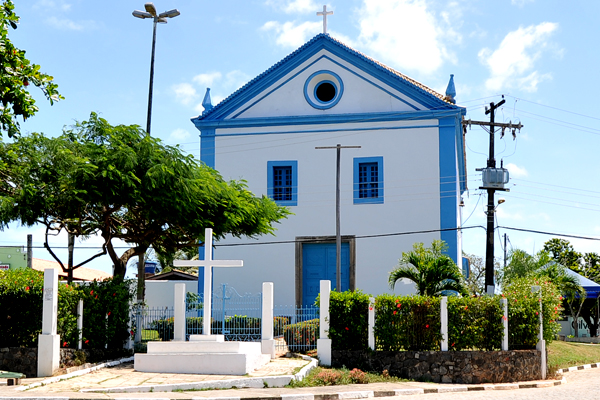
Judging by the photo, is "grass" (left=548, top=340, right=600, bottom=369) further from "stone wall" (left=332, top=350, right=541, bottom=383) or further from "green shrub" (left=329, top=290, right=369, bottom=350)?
"green shrub" (left=329, top=290, right=369, bottom=350)

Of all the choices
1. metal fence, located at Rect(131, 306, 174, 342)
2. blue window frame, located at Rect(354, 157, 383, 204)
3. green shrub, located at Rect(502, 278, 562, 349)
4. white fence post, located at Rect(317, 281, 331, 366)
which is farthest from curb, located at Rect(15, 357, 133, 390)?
blue window frame, located at Rect(354, 157, 383, 204)

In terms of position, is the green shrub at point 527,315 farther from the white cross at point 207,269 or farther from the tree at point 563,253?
the tree at point 563,253

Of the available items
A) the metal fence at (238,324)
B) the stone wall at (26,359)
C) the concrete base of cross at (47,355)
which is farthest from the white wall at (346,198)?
the concrete base of cross at (47,355)

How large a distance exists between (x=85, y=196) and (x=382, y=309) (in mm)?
6953

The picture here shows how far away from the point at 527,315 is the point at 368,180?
9480 mm

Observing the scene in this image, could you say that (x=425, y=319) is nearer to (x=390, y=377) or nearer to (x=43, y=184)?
(x=390, y=377)

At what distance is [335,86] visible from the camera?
24547 mm

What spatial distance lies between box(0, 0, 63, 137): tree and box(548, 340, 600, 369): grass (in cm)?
1480

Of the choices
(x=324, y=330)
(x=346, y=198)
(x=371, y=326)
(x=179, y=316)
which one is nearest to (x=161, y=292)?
(x=346, y=198)

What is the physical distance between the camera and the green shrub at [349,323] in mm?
15164

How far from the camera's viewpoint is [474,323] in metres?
15.0

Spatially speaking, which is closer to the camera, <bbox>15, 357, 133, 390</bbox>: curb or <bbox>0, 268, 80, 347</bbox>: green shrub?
<bbox>15, 357, 133, 390</bbox>: curb

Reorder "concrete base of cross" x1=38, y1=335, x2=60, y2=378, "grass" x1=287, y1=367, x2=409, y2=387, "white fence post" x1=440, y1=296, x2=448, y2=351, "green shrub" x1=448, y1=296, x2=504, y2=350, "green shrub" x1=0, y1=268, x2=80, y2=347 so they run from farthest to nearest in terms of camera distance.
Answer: "green shrub" x1=448, y1=296, x2=504, y2=350 → "white fence post" x1=440, y1=296, x2=448, y2=351 → "green shrub" x1=0, y1=268, x2=80, y2=347 → "concrete base of cross" x1=38, y1=335, x2=60, y2=378 → "grass" x1=287, y1=367, x2=409, y2=387

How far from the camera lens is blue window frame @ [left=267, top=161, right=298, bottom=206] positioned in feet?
79.2
